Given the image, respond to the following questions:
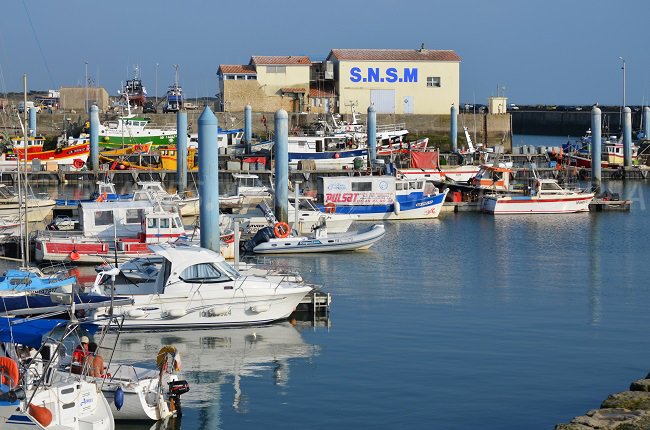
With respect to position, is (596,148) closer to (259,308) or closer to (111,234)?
(111,234)

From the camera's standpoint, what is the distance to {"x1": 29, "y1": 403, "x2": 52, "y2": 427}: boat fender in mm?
15891

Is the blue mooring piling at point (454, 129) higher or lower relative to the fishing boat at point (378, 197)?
higher

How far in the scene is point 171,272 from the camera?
23562 millimetres

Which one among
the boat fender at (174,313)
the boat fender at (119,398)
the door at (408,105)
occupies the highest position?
the door at (408,105)

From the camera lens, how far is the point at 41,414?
15.9 m

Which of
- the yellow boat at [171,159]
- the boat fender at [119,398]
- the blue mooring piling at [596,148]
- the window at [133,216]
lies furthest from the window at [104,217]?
the blue mooring piling at [596,148]

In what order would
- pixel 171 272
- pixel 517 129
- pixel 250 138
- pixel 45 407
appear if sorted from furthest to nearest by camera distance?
1. pixel 517 129
2. pixel 250 138
3. pixel 171 272
4. pixel 45 407

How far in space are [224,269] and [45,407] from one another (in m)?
8.20

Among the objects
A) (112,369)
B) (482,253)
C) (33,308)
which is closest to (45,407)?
(112,369)

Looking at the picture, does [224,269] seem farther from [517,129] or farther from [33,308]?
[517,129]

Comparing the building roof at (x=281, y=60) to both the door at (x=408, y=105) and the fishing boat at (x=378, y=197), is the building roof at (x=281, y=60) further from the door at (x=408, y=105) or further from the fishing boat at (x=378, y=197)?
the fishing boat at (x=378, y=197)

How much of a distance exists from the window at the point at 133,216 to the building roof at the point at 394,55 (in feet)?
139

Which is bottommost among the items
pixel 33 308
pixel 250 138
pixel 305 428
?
pixel 305 428

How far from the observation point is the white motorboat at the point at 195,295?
77.4 feet
